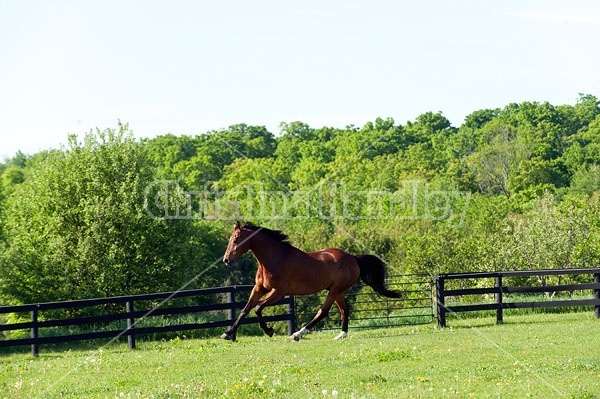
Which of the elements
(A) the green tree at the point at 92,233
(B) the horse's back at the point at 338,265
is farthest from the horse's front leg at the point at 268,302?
(A) the green tree at the point at 92,233

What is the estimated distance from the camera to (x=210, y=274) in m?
55.3

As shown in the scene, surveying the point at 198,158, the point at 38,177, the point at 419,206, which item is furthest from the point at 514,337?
the point at 198,158

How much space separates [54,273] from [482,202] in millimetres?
49286

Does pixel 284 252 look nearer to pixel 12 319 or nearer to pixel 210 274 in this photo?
pixel 12 319

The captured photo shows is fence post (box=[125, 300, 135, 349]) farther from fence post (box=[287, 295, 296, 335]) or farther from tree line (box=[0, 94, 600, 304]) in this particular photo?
tree line (box=[0, 94, 600, 304])

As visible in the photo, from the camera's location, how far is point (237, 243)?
12688 millimetres

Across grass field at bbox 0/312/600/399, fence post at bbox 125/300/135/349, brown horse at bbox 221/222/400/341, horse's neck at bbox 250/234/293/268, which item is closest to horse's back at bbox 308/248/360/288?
brown horse at bbox 221/222/400/341

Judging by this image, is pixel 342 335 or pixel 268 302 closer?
pixel 268 302

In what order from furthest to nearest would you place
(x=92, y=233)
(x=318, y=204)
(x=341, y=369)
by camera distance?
(x=318, y=204), (x=92, y=233), (x=341, y=369)

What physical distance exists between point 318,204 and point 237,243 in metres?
62.3

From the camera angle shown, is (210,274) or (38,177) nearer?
(38,177)

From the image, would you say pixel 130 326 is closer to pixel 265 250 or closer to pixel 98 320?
pixel 98 320

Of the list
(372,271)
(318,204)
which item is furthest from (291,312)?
(318,204)

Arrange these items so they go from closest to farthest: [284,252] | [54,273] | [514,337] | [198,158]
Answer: [284,252], [514,337], [54,273], [198,158]
